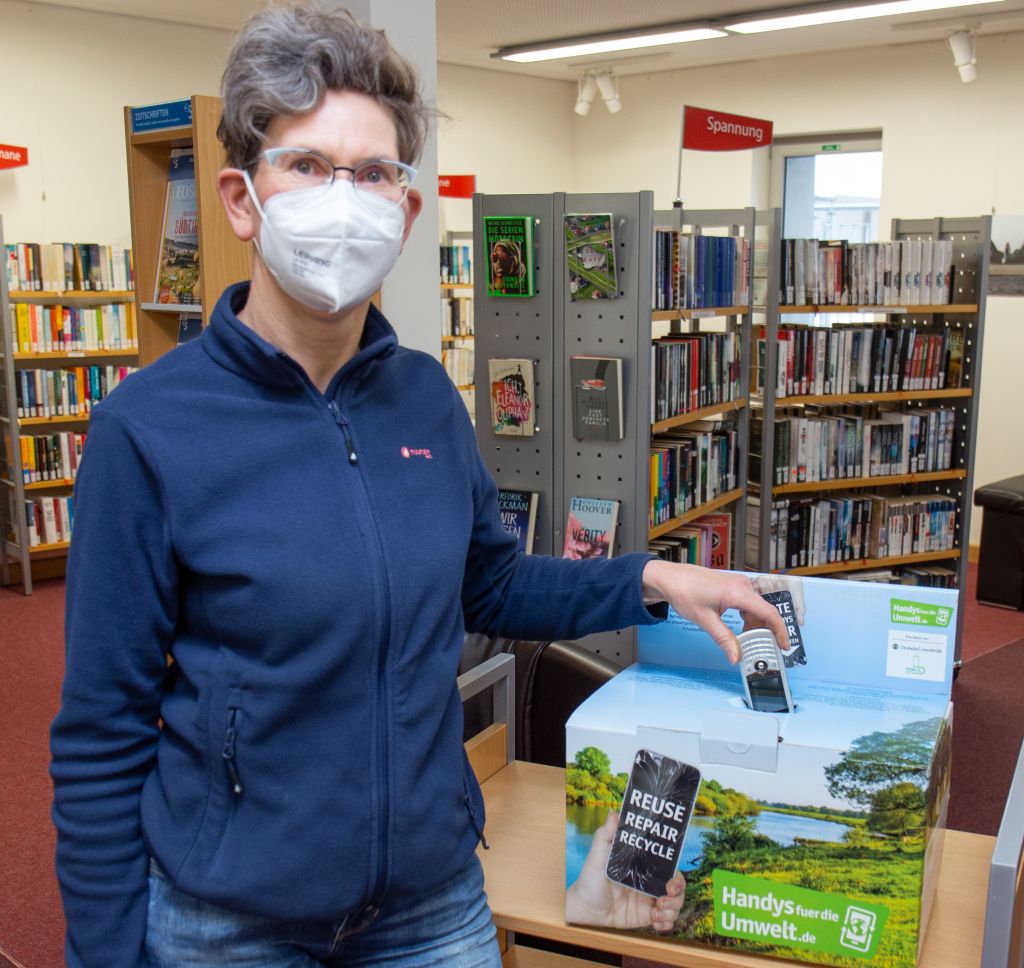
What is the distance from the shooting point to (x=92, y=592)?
1.01 metres

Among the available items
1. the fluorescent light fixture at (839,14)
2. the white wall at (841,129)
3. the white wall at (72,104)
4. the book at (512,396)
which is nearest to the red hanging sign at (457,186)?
the white wall at (841,129)

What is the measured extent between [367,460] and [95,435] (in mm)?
264

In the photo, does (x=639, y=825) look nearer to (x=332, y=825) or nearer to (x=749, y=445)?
(x=332, y=825)

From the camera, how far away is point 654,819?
121cm

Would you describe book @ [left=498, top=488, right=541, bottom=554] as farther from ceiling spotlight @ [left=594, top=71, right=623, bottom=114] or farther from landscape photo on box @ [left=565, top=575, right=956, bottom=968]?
ceiling spotlight @ [left=594, top=71, right=623, bottom=114]

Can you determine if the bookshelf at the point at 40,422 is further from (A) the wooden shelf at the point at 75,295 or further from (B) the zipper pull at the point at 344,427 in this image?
(B) the zipper pull at the point at 344,427

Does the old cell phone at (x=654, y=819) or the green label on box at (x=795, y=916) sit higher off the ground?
the old cell phone at (x=654, y=819)

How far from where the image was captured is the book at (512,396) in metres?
3.29

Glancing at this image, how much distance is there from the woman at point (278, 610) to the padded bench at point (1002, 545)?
16.7 feet

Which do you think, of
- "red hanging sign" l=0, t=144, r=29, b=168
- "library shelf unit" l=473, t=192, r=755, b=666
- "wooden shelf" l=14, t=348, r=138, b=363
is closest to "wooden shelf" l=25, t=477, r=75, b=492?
"wooden shelf" l=14, t=348, r=138, b=363

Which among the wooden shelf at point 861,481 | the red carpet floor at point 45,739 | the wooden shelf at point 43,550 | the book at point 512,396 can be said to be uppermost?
the book at point 512,396

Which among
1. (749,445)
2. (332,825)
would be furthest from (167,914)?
(749,445)

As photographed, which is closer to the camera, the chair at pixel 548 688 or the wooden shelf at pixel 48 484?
the chair at pixel 548 688

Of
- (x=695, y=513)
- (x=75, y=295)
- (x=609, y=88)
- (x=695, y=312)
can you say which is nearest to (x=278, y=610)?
(x=695, y=312)
